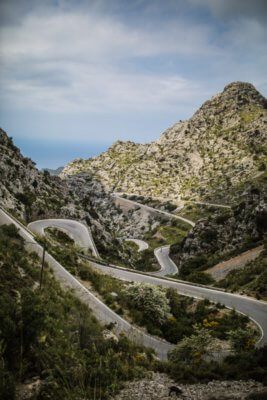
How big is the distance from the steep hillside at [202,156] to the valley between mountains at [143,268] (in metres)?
0.62

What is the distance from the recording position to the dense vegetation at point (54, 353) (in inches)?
302

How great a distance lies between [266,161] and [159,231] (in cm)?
4428

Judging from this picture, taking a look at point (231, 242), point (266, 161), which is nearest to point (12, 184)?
point (231, 242)

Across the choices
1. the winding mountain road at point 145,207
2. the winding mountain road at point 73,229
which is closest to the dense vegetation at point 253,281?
the winding mountain road at point 73,229

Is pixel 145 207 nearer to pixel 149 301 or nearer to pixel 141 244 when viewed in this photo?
pixel 141 244

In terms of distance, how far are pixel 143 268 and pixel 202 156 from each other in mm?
89308

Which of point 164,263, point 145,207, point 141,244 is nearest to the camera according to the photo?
point 164,263

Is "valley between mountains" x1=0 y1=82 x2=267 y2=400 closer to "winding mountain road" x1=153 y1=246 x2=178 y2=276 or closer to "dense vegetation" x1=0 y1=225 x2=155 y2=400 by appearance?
"dense vegetation" x1=0 y1=225 x2=155 y2=400

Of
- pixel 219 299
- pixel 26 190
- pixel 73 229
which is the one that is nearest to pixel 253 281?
pixel 219 299

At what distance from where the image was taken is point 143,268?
69.2 meters

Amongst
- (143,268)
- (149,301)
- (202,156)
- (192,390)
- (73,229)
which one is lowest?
(143,268)

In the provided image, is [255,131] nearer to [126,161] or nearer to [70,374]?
[126,161]

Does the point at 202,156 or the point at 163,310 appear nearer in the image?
the point at 163,310

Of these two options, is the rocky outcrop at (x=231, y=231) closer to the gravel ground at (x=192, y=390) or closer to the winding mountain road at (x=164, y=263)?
the winding mountain road at (x=164, y=263)
